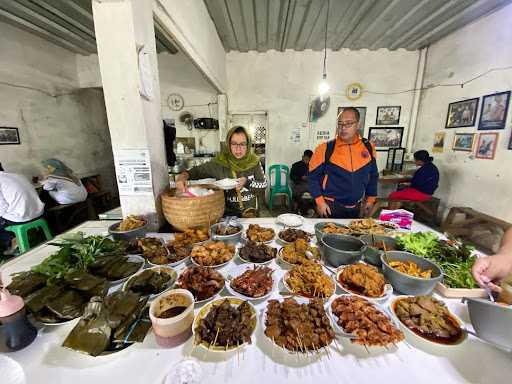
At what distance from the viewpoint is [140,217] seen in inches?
69.7

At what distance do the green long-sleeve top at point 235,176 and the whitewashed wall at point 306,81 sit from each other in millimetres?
3694

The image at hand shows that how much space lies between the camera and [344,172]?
2.41m

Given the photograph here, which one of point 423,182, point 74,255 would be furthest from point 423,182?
point 74,255

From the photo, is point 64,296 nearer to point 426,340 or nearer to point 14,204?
point 426,340

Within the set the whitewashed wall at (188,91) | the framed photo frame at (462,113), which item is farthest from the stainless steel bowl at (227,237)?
the framed photo frame at (462,113)

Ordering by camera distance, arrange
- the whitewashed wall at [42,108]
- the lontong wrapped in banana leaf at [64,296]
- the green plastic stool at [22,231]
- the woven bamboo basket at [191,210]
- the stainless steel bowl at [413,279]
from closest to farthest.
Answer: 1. the lontong wrapped in banana leaf at [64,296]
2. the stainless steel bowl at [413,279]
3. the woven bamboo basket at [191,210]
4. the green plastic stool at [22,231]
5. the whitewashed wall at [42,108]

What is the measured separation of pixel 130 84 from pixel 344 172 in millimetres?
2211

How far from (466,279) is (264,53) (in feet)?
19.5

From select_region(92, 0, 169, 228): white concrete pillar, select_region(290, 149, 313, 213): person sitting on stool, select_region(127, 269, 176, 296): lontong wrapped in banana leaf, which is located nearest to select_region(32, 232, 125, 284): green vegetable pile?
select_region(127, 269, 176, 296): lontong wrapped in banana leaf

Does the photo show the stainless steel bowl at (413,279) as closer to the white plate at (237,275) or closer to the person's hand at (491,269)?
the person's hand at (491,269)

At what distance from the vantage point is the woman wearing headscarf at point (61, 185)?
3779mm

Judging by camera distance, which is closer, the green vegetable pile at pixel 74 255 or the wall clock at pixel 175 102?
the green vegetable pile at pixel 74 255

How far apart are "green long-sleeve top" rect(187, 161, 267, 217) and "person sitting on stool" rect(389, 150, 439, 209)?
3.59 meters

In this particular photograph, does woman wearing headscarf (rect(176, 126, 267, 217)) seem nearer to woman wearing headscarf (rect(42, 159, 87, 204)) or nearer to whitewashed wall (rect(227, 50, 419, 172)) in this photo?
woman wearing headscarf (rect(42, 159, 87, 204))
